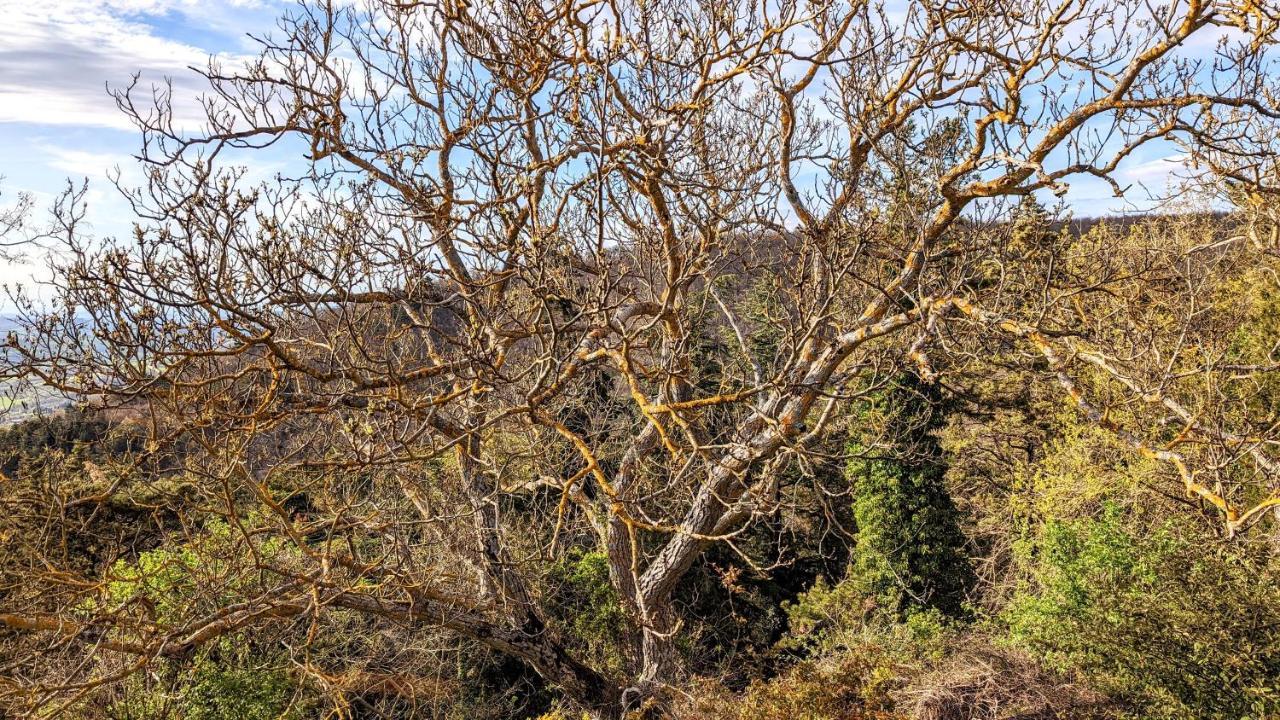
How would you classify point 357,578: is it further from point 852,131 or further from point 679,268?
point 852,131

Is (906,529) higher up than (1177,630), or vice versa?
(1177,630)

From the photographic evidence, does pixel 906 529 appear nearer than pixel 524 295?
No

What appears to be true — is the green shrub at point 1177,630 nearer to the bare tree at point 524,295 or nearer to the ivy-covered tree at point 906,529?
the bare tree at point 524,295

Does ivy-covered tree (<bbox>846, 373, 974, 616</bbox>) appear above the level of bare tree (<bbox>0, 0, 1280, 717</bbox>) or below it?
below

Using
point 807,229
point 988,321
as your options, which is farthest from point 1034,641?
point 807,229

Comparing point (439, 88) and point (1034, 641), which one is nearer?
point (439, 88)

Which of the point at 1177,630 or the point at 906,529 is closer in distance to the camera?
the point at 1177,630

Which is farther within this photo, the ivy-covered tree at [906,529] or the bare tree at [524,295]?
the ivy-covered tree at [906,529]

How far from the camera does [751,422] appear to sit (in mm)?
6156

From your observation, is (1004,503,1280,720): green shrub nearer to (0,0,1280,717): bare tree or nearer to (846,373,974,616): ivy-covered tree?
(0,0,1280,717): bare tree

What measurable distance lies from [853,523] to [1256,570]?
893 cm

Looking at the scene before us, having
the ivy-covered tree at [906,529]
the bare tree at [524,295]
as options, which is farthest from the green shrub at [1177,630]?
the ivy-covered tree at [906,529]

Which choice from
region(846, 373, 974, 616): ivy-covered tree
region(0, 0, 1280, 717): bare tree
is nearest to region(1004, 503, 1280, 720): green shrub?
region(0, 0, 1280, 717): bare tree

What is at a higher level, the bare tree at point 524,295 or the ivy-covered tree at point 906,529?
the bare tree at point 524,295
